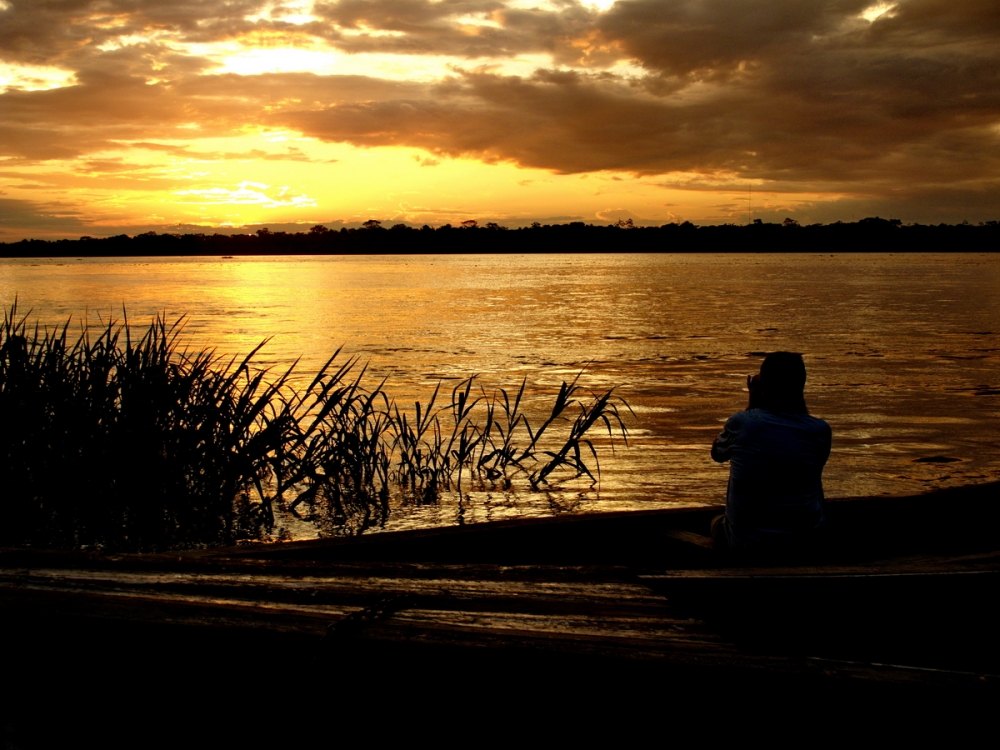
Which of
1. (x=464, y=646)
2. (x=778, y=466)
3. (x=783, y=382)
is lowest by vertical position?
(x=464, y=646)

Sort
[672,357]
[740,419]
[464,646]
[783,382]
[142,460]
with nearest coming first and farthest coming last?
[464,646] < [783,382] < [740,419] < [142,460] < [672,357]

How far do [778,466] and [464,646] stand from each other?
7.50ft

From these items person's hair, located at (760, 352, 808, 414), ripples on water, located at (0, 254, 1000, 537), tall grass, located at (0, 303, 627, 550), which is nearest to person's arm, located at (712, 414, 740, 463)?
person's hair, located at (760, 352, 808, 414)

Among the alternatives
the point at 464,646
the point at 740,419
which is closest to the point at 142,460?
the point at 740,419

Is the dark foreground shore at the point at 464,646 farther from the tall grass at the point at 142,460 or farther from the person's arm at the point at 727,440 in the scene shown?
the tall grass at the point at 142,460

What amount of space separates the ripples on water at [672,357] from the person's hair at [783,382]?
12.6 ft

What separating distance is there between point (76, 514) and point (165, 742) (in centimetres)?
474

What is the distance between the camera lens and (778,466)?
161 inches

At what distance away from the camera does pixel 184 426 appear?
743 cm

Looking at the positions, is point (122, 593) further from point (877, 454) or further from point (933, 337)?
point (933, 337)

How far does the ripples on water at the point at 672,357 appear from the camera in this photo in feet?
29.5

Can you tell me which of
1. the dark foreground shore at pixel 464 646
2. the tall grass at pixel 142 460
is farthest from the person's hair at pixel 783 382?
the tall grass at pixel 142 460

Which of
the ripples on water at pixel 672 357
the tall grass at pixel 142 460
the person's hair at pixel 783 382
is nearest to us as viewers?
the person's hair at pixel 783 382

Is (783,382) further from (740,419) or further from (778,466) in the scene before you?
(778,466)
